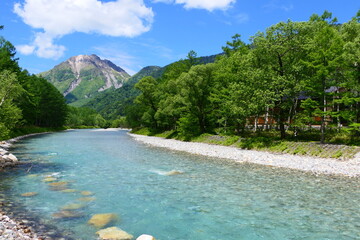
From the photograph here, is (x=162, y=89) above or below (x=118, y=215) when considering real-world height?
above

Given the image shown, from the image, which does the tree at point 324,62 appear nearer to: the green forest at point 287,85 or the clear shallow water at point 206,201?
the green forest at point 287,85

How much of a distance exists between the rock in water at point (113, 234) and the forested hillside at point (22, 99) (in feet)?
94.1

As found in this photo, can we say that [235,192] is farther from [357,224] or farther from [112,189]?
[112,189]

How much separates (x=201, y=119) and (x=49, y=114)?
68.5 m

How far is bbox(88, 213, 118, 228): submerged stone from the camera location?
9959 mm

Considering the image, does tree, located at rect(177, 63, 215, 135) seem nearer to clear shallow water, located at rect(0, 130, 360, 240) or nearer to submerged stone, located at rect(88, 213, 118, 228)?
clear shallow water, located at rect(0, 130, 360, 240)

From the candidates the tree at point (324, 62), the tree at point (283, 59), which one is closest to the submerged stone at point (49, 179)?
the tree at point (283, 59)

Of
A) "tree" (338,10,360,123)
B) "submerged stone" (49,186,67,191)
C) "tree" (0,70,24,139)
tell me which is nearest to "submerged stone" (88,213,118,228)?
"submerged stone" (49,186,67,191)

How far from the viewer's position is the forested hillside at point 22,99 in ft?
124

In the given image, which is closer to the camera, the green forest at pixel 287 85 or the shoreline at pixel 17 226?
the shoreline at pixel 17 226

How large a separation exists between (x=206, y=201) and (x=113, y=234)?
5650mm

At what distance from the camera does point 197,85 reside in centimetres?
5000

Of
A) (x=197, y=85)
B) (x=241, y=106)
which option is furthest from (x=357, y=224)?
(x=197, y=85)

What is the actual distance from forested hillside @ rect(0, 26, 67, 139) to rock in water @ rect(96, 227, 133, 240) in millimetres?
28670
